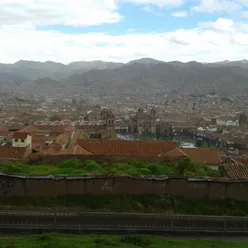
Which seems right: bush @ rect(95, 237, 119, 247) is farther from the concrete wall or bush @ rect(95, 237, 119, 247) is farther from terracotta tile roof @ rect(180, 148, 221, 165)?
terracotta tile roof @ rect(180, 148, 221, 165)

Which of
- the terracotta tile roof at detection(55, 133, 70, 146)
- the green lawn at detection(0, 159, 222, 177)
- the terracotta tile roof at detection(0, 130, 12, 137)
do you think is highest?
the green lawn at detection(0, 159, 222, 177)

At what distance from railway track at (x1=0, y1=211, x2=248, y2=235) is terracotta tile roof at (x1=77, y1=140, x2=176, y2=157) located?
14.2m

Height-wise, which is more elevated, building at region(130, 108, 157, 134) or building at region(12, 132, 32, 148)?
building at region(12, 132, 32, 148)

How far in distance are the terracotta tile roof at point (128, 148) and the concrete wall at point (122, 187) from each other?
12.2 meters

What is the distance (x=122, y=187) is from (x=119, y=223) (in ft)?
7.49

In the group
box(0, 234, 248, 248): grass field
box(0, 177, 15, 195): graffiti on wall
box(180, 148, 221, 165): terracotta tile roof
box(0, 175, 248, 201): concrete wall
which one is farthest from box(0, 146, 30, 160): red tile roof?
box(0, 234, 248, 248): grass field

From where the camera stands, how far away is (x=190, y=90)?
7766 inches

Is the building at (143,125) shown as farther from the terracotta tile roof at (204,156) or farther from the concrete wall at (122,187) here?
the concrete wall at (122,187)

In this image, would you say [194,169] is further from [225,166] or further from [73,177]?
[73,177]

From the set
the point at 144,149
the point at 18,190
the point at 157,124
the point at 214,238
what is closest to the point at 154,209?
the point at 214,238

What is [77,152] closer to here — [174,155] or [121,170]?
[174,155]

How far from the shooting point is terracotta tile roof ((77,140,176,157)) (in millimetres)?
28469

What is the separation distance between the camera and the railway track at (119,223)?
13227mm

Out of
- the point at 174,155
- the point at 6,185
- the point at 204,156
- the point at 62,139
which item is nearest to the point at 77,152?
the point at 174,155
